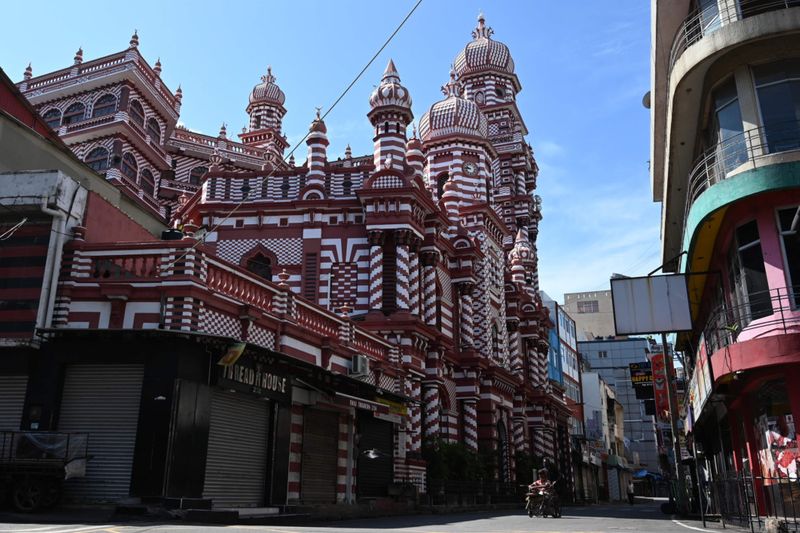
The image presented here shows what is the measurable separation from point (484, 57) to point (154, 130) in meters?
28.9

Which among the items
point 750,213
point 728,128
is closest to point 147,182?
point 728,128

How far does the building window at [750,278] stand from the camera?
50.2 ft

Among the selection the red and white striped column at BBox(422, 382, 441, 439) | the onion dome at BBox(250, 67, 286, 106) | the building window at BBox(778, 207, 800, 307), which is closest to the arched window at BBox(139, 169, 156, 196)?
the onion dome at BBox(250, 67, 286, 106)

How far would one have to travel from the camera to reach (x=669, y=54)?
66.5ft

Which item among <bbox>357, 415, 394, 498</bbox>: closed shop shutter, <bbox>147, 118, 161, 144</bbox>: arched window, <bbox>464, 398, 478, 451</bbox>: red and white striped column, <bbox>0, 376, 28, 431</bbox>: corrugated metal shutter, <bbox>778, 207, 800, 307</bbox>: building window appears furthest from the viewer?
<bbox>147, 118, 161, 144</bbox>: arched window

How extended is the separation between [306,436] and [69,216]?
340 inches

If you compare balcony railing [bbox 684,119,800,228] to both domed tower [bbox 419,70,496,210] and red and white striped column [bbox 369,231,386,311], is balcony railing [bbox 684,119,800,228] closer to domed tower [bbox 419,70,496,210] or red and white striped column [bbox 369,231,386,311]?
red and white striped column [bbox 369,231,386,311]

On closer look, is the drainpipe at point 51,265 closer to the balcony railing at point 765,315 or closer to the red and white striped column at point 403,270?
the balcony railing at point 765,315

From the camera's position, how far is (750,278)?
15680 millimetres

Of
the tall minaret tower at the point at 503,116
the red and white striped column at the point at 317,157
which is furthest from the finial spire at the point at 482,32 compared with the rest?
the red and white striped column at the point at 317,157

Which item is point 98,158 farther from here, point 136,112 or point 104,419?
point 104,419

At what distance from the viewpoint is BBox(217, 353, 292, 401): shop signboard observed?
16672 mm

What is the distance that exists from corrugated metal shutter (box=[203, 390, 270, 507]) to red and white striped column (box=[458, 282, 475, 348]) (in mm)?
21454

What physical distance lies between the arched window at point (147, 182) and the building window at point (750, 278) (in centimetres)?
3932
